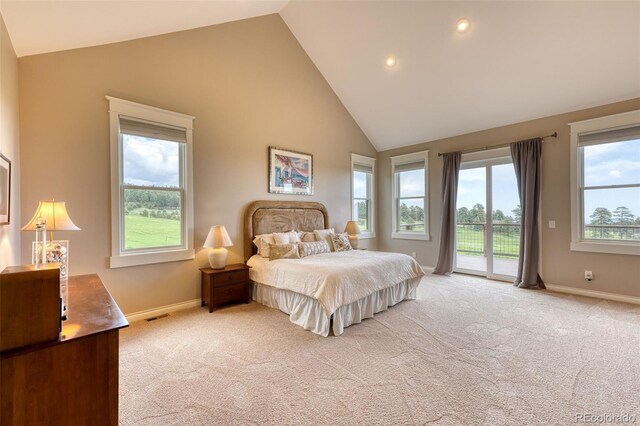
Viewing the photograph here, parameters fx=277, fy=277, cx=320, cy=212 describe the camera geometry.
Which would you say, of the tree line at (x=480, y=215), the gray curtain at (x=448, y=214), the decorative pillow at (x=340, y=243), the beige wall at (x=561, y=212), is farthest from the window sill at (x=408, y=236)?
the decorative pillow at (x=340, y=243)

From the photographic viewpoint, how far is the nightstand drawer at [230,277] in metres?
3.51

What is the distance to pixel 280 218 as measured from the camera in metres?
4.60

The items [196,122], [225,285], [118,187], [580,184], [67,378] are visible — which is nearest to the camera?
[67,378]

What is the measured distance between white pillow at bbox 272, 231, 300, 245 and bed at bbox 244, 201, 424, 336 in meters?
0.28

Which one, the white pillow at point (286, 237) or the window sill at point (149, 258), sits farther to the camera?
the white pillow at point (286, 237)

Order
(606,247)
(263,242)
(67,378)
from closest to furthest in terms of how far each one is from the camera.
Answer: (67,378), (606,247), (263,242)

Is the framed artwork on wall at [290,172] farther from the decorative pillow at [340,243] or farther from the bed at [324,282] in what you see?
the decorative pillow at [340,243]

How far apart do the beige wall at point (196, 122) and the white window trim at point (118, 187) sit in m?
0.07

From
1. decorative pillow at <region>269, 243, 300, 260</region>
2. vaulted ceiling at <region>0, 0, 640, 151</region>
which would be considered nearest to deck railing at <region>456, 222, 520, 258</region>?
vaulted ceiling at <region>0, 0, 640, 151</region>

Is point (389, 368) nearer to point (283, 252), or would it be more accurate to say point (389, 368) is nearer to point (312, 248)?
point (283, 252)

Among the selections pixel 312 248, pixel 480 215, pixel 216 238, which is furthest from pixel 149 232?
pixel 480 215

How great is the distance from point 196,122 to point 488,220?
510cm

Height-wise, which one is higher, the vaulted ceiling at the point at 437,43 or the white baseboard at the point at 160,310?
the vaulted ceiling at the point at 437,43

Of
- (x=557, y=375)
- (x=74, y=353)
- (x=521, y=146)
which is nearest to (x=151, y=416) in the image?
(x=74, y=353)
